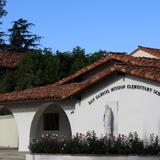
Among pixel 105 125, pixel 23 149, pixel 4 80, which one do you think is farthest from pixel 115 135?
pixel 4 80

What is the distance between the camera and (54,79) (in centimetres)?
3384

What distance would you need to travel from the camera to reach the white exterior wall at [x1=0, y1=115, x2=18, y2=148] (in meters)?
32.0

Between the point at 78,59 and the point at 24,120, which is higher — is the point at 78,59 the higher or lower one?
the higher one

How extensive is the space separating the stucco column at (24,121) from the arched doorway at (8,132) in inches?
172

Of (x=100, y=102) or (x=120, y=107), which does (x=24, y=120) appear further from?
(x=120, y=107)

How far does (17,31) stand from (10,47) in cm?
232

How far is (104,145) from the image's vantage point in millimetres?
19031

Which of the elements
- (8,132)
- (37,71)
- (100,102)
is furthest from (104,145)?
(37,71)

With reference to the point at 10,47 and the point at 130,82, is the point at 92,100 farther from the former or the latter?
the point at 10,47

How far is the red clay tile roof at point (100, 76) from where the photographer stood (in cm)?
2033

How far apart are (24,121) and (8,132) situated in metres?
5.39

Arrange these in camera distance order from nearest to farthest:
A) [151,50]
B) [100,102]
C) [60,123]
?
[100,102]
[60,123]
[151,50]

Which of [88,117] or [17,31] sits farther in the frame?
[17,31]

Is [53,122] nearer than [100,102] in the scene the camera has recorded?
No
